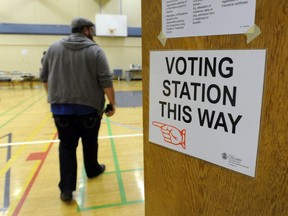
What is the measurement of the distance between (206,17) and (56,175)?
2596 millimetres

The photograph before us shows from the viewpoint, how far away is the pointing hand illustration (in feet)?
3.24

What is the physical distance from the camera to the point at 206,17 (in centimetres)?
82

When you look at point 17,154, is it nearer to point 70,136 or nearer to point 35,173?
point 35,173

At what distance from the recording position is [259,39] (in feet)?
2.33

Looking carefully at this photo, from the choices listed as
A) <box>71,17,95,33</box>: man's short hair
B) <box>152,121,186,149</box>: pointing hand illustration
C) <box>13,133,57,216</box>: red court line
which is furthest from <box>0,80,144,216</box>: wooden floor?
<box>71,17,95,33</box>: man's short hair

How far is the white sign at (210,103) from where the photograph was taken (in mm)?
759

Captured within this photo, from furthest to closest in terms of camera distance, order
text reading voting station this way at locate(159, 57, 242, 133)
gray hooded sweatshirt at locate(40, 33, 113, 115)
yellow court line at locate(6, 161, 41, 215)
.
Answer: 1. yellow court line at locate(6, 161, 41, 215)
2. gray hooded sweatshirt at locate(40, 33, 113, 115)
3. text reading voting station this way at locate(159, 57, 242, 133)

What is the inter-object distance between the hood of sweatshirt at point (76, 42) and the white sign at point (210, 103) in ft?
4.18

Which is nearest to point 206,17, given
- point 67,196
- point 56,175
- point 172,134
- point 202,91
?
point 202,91

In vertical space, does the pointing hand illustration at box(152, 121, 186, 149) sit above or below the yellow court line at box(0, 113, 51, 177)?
above

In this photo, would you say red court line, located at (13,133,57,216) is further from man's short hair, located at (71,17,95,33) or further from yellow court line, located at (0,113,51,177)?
man's short hair, located at (71,17,95,33)

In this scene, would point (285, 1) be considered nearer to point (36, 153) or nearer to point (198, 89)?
point (198, 89)

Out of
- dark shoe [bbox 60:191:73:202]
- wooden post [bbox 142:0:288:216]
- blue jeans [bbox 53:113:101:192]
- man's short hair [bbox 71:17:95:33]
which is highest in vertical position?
man's short hair [bbox 71:17:95:33]

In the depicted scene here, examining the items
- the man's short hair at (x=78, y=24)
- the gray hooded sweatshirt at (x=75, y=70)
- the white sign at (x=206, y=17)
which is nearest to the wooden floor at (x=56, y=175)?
the gray hooded sweatshirt at (x=75, y=70)
